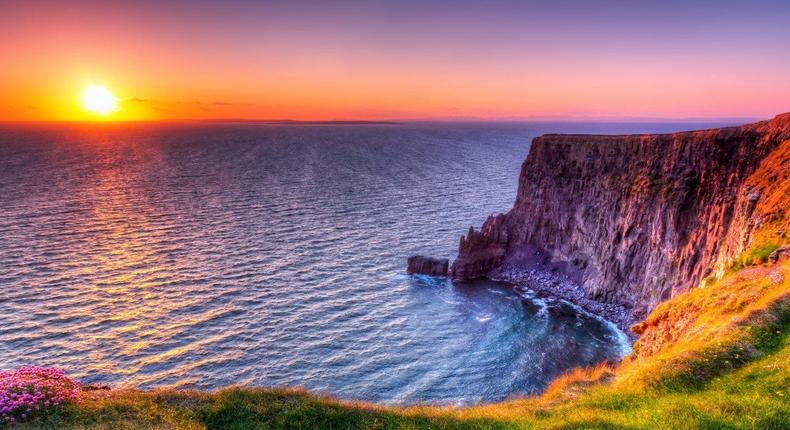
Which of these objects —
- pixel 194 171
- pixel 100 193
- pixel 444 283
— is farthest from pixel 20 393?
pixel 194 171

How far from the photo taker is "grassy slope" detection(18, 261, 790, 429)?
1892cm

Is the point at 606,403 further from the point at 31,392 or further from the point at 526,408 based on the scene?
the point at 31,392

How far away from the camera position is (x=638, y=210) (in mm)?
60719

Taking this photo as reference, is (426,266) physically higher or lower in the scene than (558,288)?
higher

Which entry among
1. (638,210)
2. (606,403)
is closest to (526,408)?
(606,403)

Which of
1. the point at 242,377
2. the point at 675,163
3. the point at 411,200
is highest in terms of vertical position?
the point at 675,163

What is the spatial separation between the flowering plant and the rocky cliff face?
50.1 meters

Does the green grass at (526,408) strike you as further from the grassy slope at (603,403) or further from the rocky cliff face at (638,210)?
the rocky cliff face at (638,210)

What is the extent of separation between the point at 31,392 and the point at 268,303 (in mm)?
34994

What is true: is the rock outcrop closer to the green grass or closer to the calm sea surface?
the calm sea surface

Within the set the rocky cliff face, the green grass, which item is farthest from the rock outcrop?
the green grass

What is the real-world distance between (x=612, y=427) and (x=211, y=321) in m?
44.2

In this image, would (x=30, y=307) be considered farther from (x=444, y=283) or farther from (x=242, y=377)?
(x=444, y=283)

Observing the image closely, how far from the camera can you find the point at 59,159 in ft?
568
